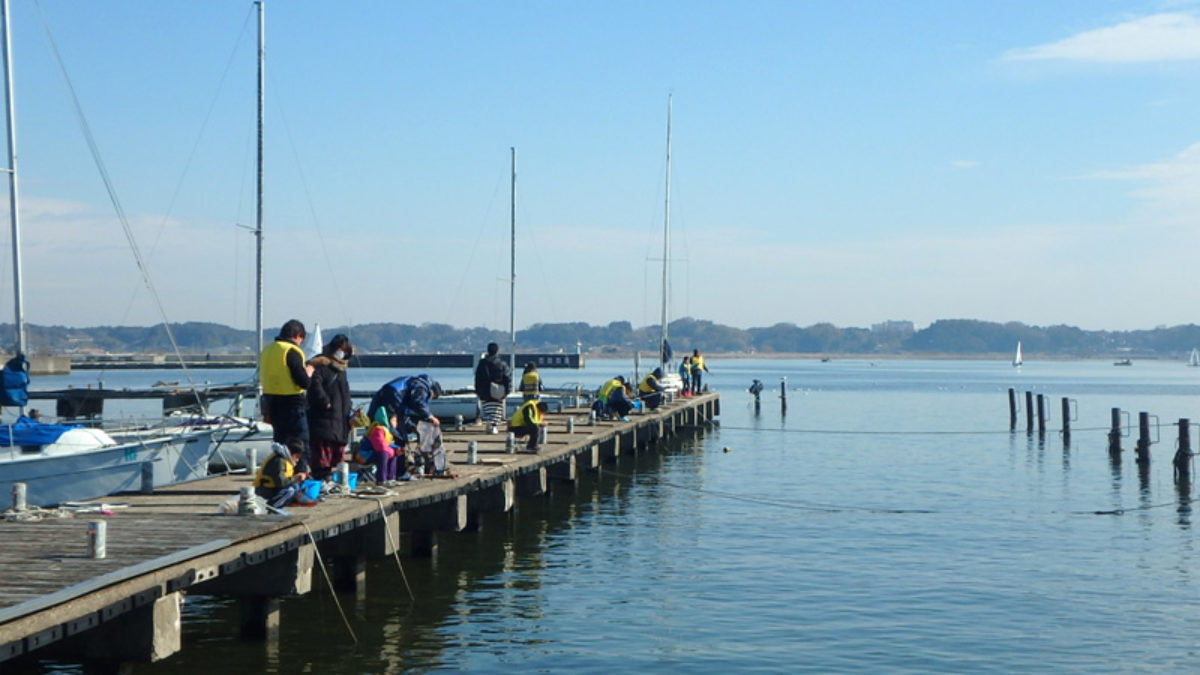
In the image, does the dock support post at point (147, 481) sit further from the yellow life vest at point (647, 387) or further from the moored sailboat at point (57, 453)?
the yellow life vest at point (647, 387)

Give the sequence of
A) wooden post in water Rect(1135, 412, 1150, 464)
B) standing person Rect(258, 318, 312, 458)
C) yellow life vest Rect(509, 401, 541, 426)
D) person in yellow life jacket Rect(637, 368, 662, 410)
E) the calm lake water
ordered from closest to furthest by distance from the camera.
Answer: the calm lake water, standing person Rect(258, 318, 312, 458), yellow life vest Rect(509, 401, 541, 426), wooden post in water Rect(1135, 412, 1150, 464), person in yellow life jacket Rect(637, 368, 662, 410)

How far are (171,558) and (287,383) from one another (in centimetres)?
382

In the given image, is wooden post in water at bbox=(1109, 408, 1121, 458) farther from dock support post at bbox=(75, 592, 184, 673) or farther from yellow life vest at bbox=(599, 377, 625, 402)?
dock support post at bbox=(75, 592, 184, 673)

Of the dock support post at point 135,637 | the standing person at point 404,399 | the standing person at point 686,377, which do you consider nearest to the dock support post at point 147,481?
the standing person at point 404,399

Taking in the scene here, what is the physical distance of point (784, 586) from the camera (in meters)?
17.6

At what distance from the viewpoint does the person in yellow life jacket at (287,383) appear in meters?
14.3

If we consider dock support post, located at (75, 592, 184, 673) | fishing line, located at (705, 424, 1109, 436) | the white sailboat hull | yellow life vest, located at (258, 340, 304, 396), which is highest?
yellow life vest, located at (258, 340, 304, 396)

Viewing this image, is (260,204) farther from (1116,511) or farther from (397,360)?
(397,360)

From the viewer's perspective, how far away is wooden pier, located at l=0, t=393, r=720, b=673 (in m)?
9.64

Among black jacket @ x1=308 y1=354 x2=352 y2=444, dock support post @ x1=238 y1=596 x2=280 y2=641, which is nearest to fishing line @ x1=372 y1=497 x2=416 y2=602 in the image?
black jacket @ x1=308 y1=354 x2=352 y2=444

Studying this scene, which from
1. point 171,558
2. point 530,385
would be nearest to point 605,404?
point 530,385

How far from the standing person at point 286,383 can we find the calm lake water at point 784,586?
2200 mm

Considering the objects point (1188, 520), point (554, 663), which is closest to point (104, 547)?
point (554, 663)

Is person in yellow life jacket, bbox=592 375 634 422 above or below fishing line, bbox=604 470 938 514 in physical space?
above
